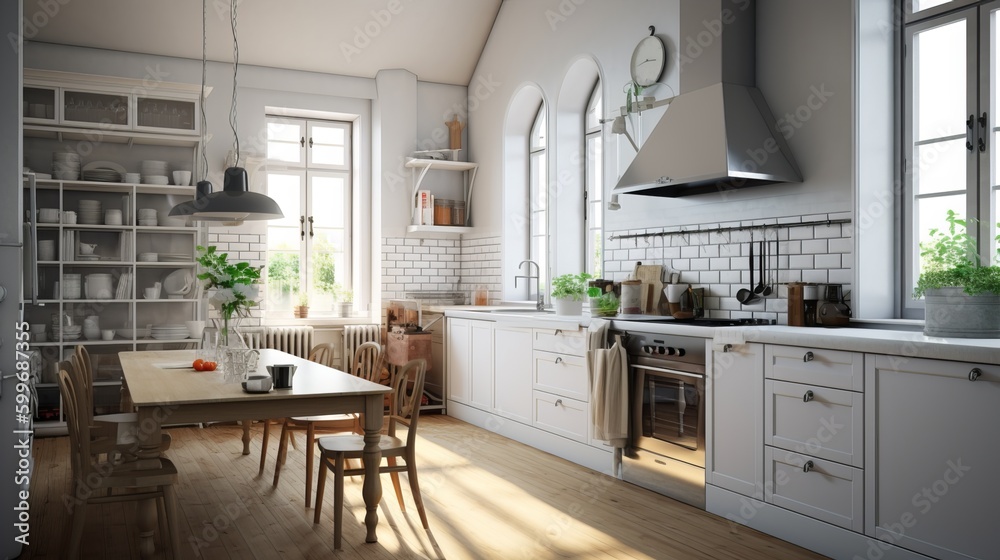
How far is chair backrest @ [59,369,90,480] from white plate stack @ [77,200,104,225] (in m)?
3.44

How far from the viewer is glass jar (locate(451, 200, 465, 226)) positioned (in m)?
7.87

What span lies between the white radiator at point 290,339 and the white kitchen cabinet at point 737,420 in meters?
4.22

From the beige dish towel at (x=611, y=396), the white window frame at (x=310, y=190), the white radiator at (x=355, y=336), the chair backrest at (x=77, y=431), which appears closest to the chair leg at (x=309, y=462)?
the chair backrest at (x=77, y=431)

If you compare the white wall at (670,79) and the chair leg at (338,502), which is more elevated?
the white wall at (670,79)

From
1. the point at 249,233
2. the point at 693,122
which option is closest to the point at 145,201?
the point at 249,233

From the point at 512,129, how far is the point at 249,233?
8.41 ft

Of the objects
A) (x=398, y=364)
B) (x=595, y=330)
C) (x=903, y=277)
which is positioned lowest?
(x=398, y=364)

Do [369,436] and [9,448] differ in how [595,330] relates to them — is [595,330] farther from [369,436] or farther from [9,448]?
[9,448]

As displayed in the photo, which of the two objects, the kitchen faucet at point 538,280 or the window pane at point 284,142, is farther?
the window pane at point 284,142

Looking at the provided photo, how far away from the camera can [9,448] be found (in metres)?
3.33

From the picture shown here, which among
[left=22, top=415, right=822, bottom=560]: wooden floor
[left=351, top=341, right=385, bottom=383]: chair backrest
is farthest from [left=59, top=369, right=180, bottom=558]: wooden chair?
[left=351, top=341, right=385, bottom=383]: chair backrest

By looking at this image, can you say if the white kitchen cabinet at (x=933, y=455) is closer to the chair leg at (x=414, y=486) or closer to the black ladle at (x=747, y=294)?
the black ladle at (x=747, y=294)

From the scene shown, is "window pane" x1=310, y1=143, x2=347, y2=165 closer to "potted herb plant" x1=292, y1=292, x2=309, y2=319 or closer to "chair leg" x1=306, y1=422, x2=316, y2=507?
"potted herb plant" x1=292, y1=292, x2=309, y2=319

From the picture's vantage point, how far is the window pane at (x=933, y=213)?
12.6ft
